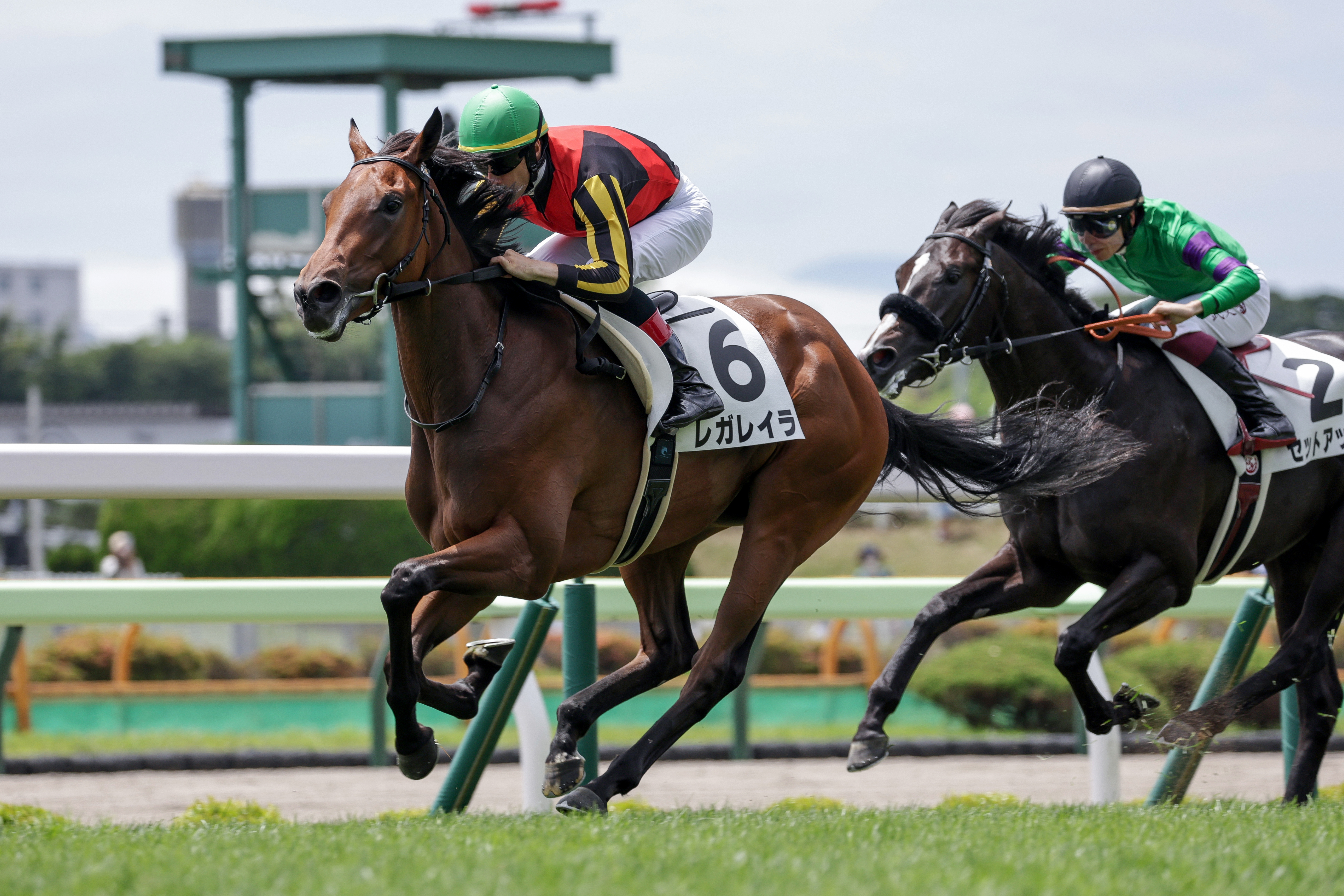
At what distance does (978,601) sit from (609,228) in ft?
6.01

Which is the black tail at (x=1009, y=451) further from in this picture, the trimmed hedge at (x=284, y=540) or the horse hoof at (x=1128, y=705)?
the trimmed hedge at (x=284, y=540)

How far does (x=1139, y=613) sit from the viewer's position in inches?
178

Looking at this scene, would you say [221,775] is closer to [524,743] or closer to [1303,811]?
[524,743]

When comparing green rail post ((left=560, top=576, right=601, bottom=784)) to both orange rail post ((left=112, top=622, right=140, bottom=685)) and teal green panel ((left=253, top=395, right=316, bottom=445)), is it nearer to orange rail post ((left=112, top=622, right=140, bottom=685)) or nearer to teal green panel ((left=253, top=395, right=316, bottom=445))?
orange rail post ((left=112, top=622, right=140, bottom=685))

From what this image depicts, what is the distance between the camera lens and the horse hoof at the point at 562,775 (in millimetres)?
3727

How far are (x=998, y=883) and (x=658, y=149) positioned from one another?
237cm

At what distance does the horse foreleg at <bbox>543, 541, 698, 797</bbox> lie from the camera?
3.82m

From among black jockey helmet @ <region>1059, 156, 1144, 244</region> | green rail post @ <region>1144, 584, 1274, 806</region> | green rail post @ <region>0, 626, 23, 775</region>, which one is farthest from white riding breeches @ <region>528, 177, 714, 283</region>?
green rail post @ <region>0, 626, 23, 775</region>

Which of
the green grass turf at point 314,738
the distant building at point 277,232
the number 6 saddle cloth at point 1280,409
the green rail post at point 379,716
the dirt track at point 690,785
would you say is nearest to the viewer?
the number 6 saddle cloth at point 1280,409

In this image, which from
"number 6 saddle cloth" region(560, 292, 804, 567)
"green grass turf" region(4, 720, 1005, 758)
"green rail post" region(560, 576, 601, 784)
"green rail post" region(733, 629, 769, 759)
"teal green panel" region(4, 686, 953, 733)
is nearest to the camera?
"number 6 saddle cloth" region(560, 292, 804, 567)

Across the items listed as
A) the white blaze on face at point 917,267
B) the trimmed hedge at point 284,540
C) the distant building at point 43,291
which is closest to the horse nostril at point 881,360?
the white blaze on face at point 917,267

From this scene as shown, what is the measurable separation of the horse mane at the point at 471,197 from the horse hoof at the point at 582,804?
1.39 m

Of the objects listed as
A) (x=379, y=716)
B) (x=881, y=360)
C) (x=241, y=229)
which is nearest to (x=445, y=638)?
(x=881, y=360)

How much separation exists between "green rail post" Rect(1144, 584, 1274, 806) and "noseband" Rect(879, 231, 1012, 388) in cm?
133
